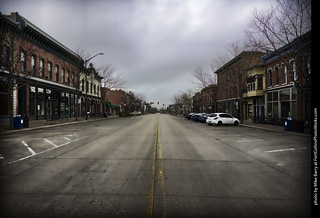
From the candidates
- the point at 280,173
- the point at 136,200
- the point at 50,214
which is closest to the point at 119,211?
the point at 136,200

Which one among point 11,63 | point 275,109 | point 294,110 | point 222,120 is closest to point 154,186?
point 11,63

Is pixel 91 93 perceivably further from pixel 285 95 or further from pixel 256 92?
pixel 285 95

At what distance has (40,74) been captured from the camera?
90.8 ft

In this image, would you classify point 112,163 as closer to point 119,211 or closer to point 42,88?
point 119,211

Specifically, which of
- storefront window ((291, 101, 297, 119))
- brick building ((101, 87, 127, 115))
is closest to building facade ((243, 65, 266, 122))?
storefront window ((291, 101, 297, 119))

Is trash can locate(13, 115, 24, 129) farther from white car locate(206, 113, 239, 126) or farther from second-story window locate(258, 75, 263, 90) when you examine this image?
second-story window locate(258, 75, 263, 90)

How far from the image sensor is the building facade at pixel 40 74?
21422mm

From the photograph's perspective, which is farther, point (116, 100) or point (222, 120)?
point (116, 100)

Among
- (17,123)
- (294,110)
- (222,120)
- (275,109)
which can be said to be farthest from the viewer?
(275,109)

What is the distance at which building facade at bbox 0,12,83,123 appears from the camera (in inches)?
843

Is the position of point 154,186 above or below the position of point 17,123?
below

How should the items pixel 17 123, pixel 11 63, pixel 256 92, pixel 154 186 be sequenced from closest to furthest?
pixel 154 186
pixel 11 63
pixel 17 123
pixel 256 92

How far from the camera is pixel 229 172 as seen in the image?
5473 mm

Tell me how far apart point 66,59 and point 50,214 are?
1436 inches
